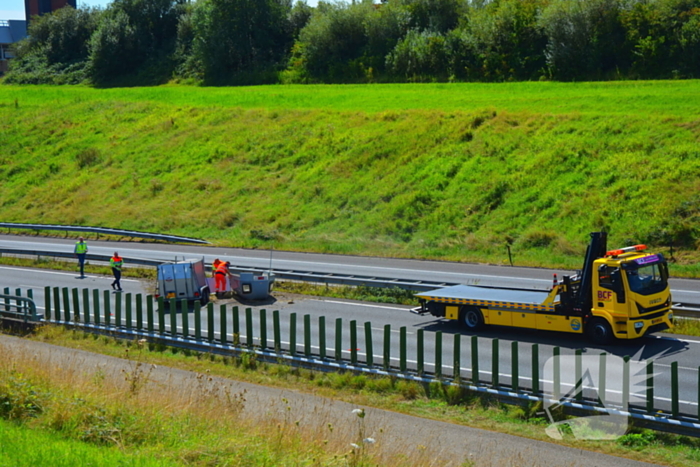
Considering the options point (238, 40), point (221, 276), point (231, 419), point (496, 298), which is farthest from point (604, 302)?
point (238, 40)

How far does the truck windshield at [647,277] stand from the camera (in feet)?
52.0

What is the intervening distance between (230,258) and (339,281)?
35.3ft

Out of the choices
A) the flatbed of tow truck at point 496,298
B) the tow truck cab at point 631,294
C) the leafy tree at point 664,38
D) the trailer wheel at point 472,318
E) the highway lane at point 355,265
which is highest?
the leafy tree at point 664,38

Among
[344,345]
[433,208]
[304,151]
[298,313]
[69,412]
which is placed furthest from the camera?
[304,151]

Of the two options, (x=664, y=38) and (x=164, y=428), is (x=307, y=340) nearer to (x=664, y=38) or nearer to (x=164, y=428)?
(x=164, y=428)

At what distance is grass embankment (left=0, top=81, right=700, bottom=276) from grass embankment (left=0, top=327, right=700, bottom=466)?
1726cm

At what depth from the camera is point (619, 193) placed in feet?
110

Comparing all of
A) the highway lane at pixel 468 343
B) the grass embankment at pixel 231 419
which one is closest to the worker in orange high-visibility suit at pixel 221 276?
the highway lane at pixel 468 343

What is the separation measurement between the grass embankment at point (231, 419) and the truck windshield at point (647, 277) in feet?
17.3

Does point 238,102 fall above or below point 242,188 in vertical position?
above

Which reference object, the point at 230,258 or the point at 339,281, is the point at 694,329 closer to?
the point at 339,281

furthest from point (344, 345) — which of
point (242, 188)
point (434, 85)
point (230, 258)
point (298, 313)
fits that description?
point (434, 85)

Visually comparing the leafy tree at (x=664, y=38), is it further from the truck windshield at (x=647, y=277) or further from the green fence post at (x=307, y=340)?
the green fence post at (x=307, y=340)

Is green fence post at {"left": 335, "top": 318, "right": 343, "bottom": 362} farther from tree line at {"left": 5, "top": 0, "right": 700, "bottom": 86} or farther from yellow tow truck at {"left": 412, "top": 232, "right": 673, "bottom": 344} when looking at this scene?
tree line at {"left": 5, "top": 0, "right": 700, "bottom": 86}
